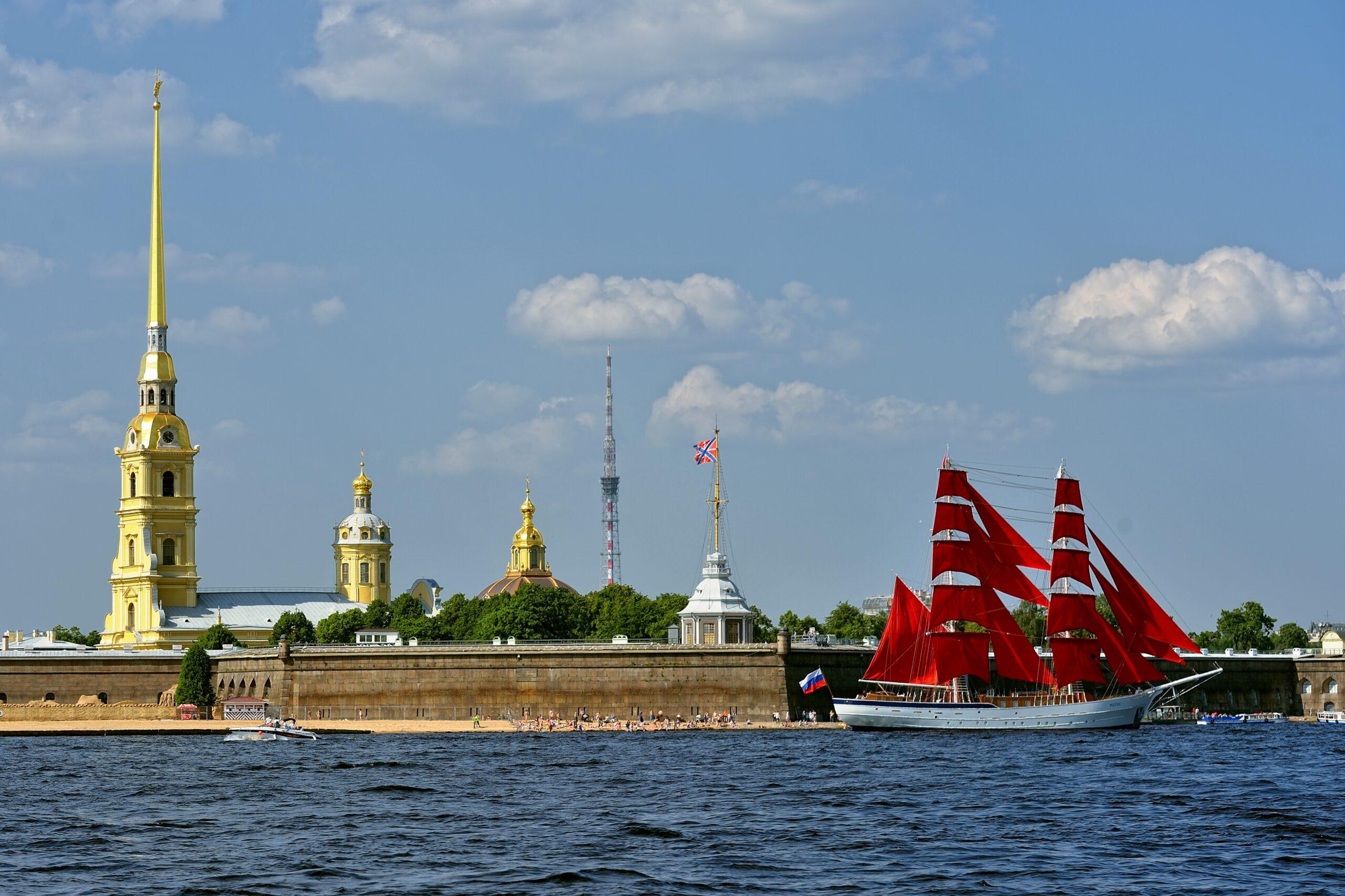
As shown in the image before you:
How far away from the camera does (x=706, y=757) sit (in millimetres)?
72500

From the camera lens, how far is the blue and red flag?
94938mm

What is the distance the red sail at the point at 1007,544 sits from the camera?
94312mm

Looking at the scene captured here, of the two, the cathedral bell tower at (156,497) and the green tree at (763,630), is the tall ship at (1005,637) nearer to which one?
the green tree at (763,630)

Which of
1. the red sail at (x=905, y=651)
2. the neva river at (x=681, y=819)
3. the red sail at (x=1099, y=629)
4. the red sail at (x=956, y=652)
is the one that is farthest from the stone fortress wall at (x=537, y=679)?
the neva river at (x=681, y=819)

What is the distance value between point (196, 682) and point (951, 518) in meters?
45.2

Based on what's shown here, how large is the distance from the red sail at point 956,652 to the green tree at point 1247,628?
53278 millimetres

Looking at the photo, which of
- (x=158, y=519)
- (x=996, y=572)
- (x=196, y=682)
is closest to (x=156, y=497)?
(x=158, y=519)

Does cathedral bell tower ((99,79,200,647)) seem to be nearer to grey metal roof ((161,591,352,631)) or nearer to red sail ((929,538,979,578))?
grey metal roof ((161,591,352,631))

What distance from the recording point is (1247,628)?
142250 millimetres

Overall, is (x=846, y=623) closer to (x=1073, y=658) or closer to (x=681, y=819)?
(x=1073, y=658)

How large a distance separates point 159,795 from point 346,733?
3410cm

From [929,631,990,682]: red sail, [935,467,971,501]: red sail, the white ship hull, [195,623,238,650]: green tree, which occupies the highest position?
[935,467,971,501]: red sail

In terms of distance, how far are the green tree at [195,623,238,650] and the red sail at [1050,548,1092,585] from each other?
2230 inches

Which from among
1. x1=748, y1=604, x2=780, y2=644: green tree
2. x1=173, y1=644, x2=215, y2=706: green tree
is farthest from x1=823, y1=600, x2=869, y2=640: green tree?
x1=173, y1=644, x2=215, y2=706: green tree
